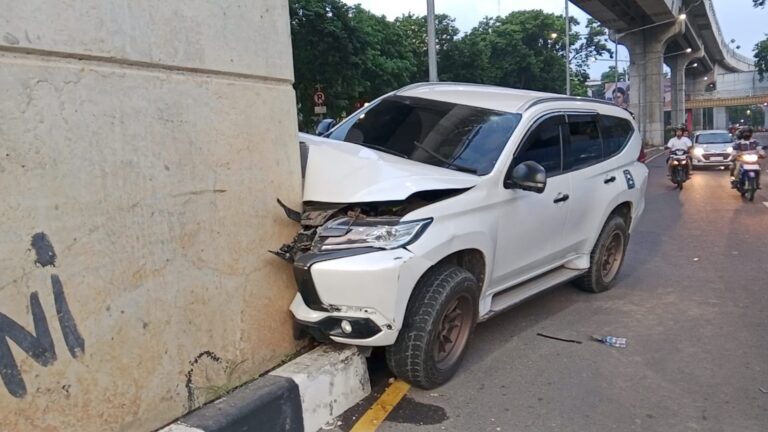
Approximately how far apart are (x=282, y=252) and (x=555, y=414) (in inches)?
74.4

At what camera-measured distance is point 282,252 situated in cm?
372

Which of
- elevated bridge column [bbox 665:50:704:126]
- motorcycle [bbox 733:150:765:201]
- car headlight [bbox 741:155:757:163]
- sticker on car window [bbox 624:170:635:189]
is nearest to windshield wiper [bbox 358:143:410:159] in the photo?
sticker on car window [bbox 624:170:635:189]

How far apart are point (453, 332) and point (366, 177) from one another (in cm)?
123

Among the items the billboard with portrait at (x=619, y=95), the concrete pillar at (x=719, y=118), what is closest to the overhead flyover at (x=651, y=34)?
the billboard with portrait at (x=619, y=95)

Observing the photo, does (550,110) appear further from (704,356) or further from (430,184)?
(704,356)

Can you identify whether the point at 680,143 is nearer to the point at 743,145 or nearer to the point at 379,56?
the point at 743,145

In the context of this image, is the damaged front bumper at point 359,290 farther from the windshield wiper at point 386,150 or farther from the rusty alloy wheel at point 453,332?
the windshield wiper at point 386,150

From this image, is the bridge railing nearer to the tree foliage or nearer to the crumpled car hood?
the tree foliage

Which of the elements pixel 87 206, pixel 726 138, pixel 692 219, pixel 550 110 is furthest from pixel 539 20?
pixel 87 206

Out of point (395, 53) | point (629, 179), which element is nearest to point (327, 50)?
point (395, 53)

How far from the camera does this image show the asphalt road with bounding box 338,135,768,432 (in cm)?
353

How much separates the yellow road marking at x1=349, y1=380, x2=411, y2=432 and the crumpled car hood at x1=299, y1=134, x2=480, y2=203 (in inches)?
49.4

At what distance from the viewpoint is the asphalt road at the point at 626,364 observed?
3527 mm

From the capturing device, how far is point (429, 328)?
144 inches
